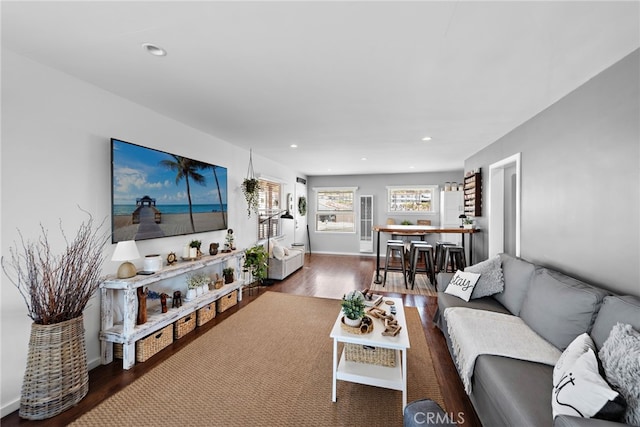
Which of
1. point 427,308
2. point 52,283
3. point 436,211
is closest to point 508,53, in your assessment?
point 427,308

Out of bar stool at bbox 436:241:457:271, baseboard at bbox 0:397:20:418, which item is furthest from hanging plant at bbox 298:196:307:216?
baseboard at bbox 0:397:20:418

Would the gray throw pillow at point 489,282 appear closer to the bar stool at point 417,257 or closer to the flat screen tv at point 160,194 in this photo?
the bar stool at point 417,257

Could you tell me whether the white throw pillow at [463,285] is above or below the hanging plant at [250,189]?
below

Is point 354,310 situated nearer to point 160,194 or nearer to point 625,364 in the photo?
point 625,364

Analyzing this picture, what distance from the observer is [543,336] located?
1.92m

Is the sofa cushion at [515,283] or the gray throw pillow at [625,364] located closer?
the gray throw pillow at [625,364]

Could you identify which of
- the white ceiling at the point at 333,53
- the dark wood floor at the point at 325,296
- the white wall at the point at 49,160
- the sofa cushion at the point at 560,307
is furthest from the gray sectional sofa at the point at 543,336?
the white wall at the point at 49,160

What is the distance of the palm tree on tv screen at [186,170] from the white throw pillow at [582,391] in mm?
3559

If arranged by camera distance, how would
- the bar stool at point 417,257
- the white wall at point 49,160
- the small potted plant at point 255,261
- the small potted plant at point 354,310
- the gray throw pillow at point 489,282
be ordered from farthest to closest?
1. the bar stool at point 417,257
2. the small potted plant at point 255,261
3. the gray throw pillow at point 489,282
4. the small potted plant at point 354,310
5. the white wall at point 49,160

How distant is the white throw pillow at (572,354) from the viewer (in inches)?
53.2

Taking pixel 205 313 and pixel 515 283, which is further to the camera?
pixel 205 313

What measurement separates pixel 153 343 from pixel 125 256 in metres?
0.93

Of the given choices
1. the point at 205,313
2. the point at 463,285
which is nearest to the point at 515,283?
the point at 463,285

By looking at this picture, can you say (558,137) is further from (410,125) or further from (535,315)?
(535,315)
